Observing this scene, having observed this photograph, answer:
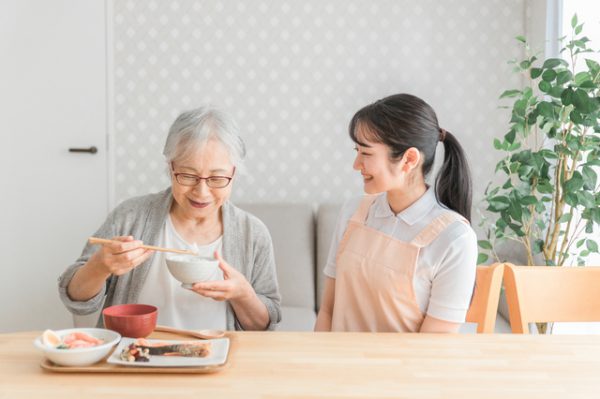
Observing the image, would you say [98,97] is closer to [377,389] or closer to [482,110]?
[482,110]

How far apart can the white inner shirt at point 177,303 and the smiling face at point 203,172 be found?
127mm

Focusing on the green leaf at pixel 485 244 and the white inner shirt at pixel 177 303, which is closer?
the white inner shirt at pixel 177 303

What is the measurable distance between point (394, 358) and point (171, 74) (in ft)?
8.51

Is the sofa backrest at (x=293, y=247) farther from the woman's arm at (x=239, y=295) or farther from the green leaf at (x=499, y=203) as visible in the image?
the woman's arm at (x=239, y=295)

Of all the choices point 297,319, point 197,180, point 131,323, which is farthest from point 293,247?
point 131,323

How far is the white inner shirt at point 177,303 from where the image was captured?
1728 mm

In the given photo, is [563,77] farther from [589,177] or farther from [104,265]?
[104,265]

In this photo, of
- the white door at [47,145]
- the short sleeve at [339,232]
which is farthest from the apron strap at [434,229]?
the white door at [47,145]

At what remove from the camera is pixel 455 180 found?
167 centimetres

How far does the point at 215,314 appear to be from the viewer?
1737 mm

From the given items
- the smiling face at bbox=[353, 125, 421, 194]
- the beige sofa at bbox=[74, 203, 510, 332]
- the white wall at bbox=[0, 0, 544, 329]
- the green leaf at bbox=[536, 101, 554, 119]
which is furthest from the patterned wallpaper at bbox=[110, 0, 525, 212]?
the smiling face at bbox=[353, 125, 421, 194]

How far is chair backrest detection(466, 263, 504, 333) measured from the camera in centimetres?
158

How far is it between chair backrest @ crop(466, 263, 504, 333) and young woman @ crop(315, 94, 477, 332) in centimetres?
6

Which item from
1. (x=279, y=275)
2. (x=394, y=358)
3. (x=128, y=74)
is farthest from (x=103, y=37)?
(x=394, y=358)
